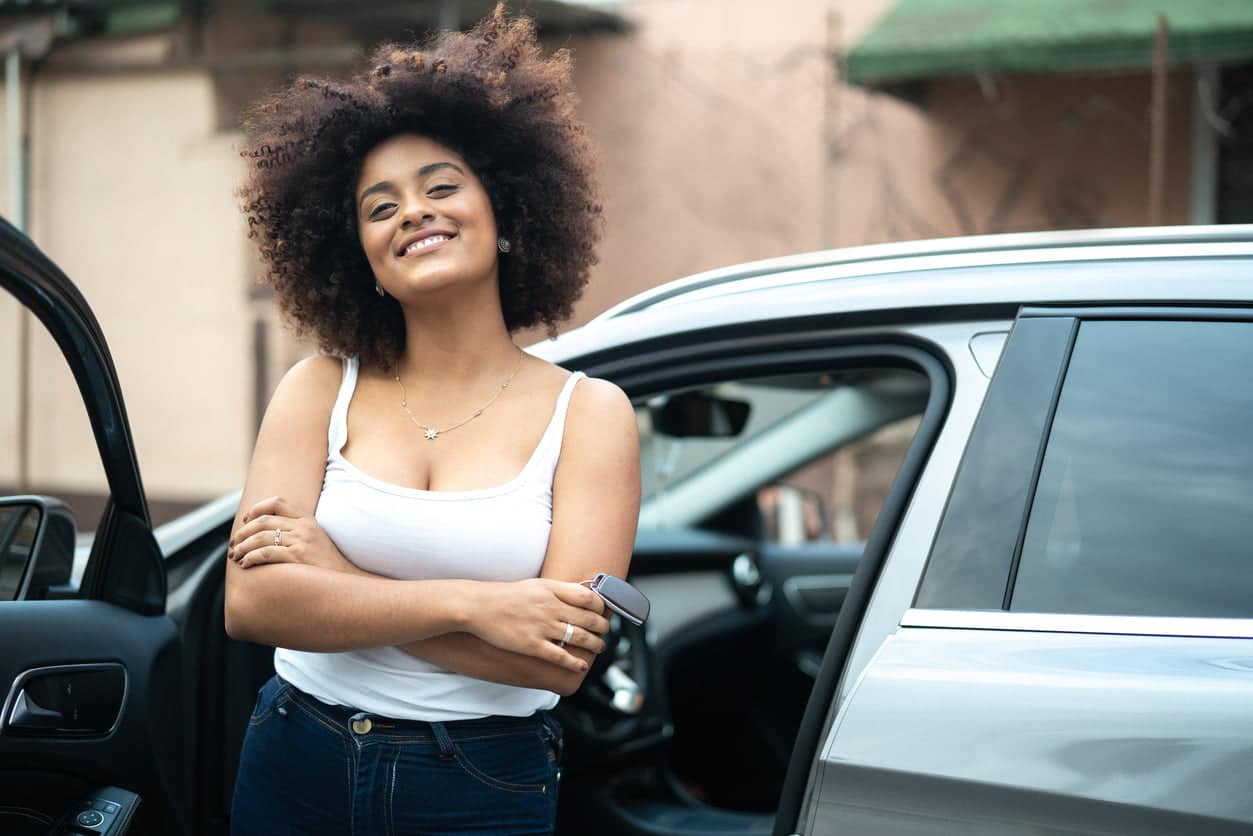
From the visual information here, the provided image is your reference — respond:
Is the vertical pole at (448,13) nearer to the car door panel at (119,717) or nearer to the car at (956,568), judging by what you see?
the car at (956,568)

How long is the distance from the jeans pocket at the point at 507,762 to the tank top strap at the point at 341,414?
1.53 feet

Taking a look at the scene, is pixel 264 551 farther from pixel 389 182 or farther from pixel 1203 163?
pixel 1203 163

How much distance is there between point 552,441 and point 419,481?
0.64ft

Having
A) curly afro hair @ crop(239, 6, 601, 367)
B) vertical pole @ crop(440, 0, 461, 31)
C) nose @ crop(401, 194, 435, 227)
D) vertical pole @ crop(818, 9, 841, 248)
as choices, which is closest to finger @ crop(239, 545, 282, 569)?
curly afro hair @ crop(239, 6, 601, 367)

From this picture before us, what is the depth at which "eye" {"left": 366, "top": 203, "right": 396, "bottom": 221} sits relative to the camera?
217 centimetres

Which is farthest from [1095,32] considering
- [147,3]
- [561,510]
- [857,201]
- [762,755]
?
[561,510]

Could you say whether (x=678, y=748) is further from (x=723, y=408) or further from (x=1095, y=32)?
(x=1095, y=32)

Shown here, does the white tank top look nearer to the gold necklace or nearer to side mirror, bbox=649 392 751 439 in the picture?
the gold necklace

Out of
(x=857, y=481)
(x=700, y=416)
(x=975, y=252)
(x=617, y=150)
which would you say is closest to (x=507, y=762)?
(x=975, y=252)

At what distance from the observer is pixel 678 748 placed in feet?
13.1

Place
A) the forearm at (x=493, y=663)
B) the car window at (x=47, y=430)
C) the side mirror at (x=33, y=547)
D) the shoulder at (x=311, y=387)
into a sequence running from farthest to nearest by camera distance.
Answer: the car window at (x=47, y=430)
the side mirror at (x=33, y=547)
the shoulder at (x=311, y=387)
the forearm at (x=493, y=663)

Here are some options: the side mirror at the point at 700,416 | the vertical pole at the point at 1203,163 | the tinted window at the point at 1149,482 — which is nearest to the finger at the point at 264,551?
the tinted window at the point at 1149,482

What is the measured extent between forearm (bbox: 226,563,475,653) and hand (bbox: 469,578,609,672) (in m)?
0.03

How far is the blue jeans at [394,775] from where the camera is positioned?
6.29ft
